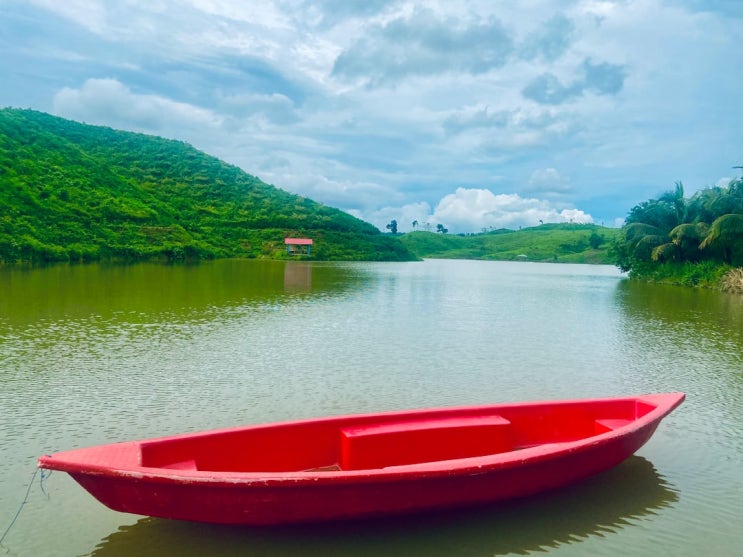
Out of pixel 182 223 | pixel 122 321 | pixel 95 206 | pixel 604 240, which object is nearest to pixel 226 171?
pixel 182 223

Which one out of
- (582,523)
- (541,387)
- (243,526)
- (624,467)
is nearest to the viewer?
(243,526)

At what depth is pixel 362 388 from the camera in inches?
479

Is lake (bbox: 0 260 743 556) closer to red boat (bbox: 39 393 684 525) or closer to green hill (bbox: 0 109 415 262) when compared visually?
red boat (bbox: 39 393 684 525)

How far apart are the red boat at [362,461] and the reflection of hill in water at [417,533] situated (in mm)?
346

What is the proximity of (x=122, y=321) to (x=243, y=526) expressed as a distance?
15186 mm

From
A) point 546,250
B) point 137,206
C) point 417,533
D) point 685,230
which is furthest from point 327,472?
point 546,250

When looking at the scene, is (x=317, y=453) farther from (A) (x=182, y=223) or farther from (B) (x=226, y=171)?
(B) (x=226, y=171)

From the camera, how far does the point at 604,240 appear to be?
15100cm

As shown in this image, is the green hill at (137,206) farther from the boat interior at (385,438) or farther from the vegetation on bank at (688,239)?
the boat interior at (385,438)

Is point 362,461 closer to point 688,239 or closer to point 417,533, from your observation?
point 417,533

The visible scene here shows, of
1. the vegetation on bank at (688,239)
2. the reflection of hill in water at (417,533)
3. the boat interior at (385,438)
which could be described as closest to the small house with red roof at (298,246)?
the vegetation on bank at (688,239)

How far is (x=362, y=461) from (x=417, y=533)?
119cm

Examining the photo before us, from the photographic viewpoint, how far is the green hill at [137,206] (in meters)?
63.0

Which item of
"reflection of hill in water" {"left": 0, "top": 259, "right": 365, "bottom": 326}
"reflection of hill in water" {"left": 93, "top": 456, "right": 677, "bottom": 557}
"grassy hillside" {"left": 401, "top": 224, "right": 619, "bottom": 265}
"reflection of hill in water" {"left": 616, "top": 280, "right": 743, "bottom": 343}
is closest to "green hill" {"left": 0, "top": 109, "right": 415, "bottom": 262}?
"reflection of hill in water" {"left": 0, "top": 259, "right": 365, "bottom": 326}
